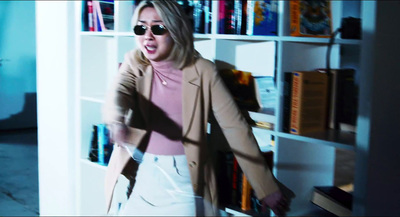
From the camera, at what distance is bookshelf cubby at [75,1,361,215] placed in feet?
3.99

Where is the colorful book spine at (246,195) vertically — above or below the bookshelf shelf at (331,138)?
below

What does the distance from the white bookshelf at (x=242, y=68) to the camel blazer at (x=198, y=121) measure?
55mm

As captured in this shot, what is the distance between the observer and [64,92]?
1.47m

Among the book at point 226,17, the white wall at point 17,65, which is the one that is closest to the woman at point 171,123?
the book at point 226,17

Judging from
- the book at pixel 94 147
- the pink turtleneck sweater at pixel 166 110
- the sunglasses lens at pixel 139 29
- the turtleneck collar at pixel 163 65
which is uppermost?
the sunglasses lens at pixel 139 29

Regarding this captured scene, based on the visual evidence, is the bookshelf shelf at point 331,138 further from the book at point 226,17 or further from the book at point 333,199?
Result: the book at point 226,17

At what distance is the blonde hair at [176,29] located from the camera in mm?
1123

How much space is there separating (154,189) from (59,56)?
1.72ft

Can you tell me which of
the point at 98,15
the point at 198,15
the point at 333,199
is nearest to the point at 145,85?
the point at 198,15

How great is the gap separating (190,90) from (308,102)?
0.33 metres

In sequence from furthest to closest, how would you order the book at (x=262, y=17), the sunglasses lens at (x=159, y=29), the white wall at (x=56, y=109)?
1. the white wall at (x=56, y=109)
2. the book at (x=262, y=17)
3. the sunglasses lens at (x=159, y=29)

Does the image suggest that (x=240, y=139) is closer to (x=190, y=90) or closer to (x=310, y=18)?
(x=190, y=90)

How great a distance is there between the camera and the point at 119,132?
3.93 feet

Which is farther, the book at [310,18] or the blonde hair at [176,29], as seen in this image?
the book at [310,18]
